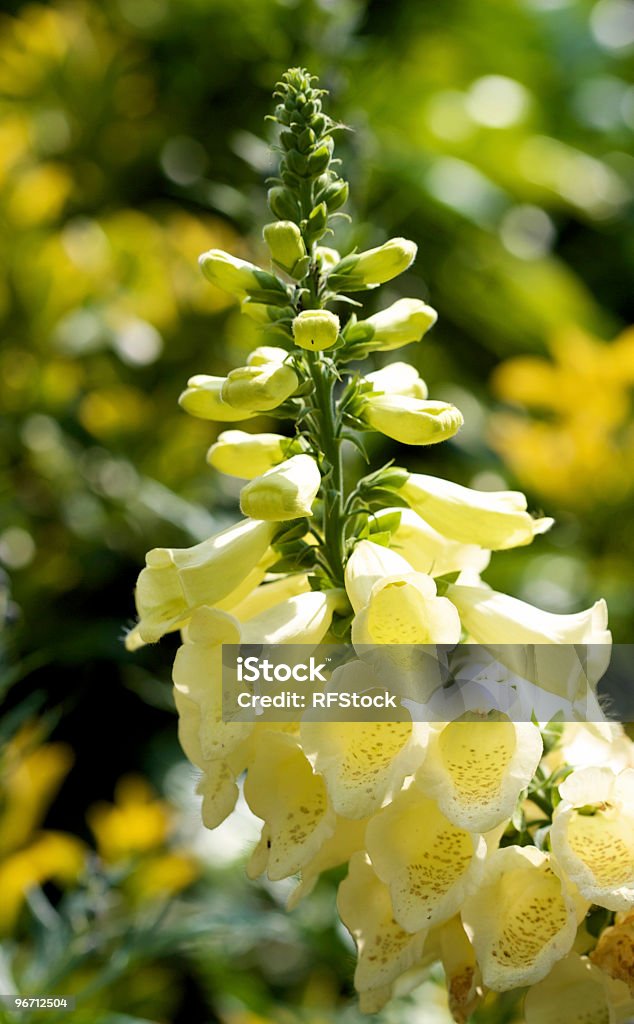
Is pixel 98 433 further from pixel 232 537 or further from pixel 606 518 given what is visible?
pixel 232 537

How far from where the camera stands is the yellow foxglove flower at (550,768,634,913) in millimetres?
542

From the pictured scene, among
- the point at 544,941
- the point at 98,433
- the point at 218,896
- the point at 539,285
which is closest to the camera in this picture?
the point at 544,941

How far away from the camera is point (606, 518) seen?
1.66m

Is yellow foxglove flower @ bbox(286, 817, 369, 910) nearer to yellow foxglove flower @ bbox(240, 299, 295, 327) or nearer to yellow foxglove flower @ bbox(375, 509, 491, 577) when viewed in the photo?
yellow foxglove flower @ bbox(375, 509, 491, 577)

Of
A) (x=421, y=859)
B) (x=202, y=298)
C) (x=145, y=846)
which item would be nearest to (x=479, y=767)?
(x=421, y=859)

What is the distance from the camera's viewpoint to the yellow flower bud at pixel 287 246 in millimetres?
630

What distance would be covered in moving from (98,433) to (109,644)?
0.45 metres

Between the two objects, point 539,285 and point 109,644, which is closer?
point 109,644

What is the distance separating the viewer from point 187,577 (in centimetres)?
63

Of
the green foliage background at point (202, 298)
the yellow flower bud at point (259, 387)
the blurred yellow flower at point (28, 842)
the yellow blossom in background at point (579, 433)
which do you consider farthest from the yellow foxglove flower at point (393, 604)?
the yellow blossom in background at point (579, 433)

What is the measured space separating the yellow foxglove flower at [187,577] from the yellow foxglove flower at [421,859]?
0.18 metres

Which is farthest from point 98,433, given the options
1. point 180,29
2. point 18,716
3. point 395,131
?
point 180,29

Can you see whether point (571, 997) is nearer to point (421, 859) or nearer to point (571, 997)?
point (571, 997)

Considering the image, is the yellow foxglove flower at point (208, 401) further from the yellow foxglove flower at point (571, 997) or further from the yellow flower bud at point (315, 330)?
the yellow foxglove flower at point (571, 997)
